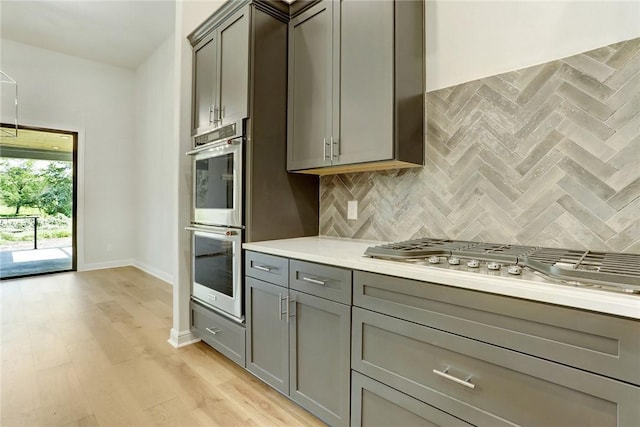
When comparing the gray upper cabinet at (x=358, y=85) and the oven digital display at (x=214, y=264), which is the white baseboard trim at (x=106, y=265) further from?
the gray upper cabinet at (x=358, y=85)

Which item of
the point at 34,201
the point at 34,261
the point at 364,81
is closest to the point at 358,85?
the point at 364,81

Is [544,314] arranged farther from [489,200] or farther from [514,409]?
[489,200]

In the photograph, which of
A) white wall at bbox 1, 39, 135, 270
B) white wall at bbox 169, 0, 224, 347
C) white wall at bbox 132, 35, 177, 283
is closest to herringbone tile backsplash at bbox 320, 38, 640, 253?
white wall at bbox 169, 0, 224, 347

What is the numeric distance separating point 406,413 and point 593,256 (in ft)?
3.11

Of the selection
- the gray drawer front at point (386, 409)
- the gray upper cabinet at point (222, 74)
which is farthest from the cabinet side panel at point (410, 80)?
the gray drawer front at point (386, 409)

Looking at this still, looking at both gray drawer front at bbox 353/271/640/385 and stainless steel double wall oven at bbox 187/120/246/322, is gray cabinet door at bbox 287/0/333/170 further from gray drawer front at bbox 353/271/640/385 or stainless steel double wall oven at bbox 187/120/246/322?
gray drawer front at bbox 353/271/640/385

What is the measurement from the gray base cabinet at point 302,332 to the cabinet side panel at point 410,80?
0.81 meters

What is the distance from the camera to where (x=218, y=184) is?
2252 mm

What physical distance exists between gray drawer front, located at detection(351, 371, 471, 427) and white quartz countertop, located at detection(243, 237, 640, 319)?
0.48 m

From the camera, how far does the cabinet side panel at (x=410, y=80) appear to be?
166cm

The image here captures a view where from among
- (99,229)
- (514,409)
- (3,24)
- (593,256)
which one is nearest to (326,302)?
(514,409)

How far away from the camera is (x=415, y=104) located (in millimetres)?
1784

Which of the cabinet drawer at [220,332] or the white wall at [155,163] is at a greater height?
the white wall at [155,163]

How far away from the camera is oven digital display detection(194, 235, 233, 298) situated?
2.11 meters
